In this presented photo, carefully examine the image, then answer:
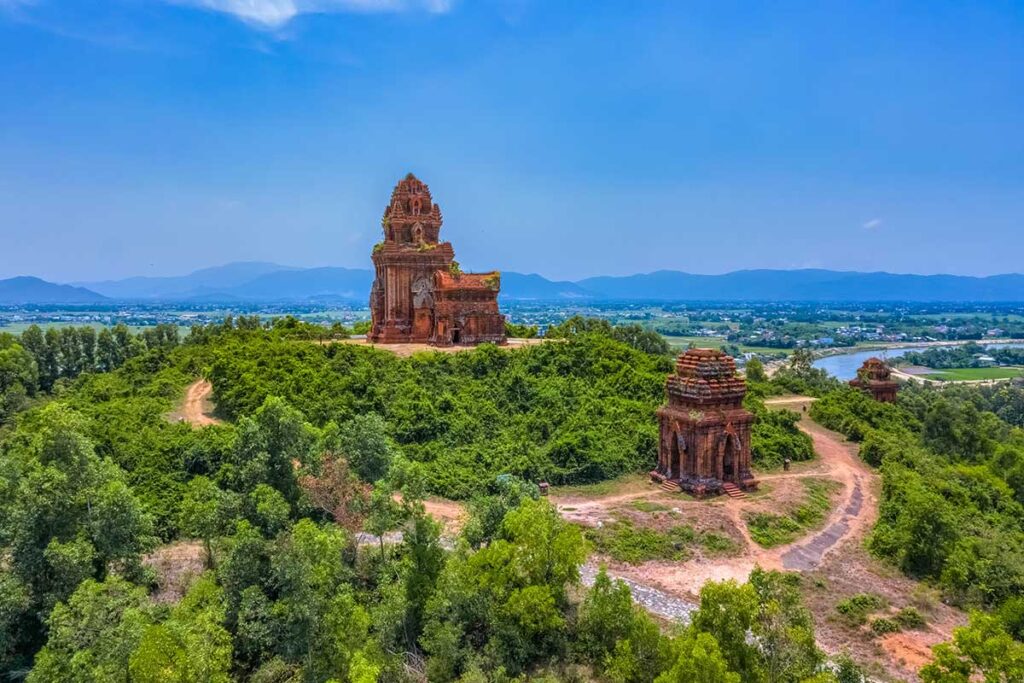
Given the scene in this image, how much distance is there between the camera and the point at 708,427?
2708 centimetres

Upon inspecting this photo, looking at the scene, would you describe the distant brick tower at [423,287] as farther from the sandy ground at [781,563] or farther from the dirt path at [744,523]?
the dirt path at [744,523]

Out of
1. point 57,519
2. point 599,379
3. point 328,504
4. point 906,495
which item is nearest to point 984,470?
point 906,495

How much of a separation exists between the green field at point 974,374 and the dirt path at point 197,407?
107m

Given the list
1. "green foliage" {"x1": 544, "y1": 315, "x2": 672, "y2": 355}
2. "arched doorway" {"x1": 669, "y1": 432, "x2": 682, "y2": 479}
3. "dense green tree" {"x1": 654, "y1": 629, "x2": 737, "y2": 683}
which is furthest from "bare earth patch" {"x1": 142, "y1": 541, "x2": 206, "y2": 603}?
"green foliage" {"x1": 544, "y1": 315, "x2": 672, "y2": 355}

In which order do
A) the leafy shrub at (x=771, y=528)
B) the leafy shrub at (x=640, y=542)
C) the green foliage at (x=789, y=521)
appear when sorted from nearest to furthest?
the leafy shrub at (x=640, y=542), the leafy shrub at (x=771, y=528), the green foliage at (x=789, y=521)

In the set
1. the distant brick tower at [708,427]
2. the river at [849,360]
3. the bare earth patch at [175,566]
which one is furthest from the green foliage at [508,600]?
the river at [849,360]

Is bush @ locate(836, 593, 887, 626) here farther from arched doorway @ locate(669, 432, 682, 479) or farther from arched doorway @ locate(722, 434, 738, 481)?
arched doorway @ locate(669, 432, 682, 479)

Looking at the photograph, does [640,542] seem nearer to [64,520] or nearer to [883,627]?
[883,627]

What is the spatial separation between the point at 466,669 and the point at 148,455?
19.1 meters

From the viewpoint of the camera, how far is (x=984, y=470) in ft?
95.9

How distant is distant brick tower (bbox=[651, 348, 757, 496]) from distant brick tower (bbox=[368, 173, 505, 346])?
16928mm

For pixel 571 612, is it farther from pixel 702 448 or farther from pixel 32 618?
pixel 32 618

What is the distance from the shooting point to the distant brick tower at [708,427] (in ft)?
88.8

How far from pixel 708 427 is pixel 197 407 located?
27829mm
